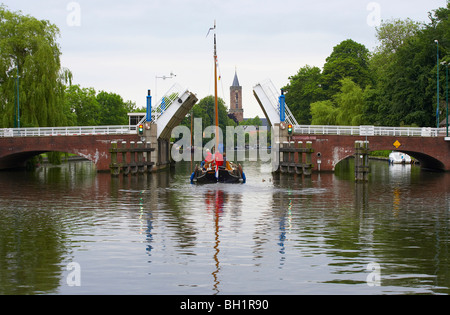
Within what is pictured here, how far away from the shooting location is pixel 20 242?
49.4 ft

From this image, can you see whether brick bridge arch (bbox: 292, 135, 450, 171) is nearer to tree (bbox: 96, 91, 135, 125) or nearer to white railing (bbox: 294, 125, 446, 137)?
white railing (bbox: 294, 125, 446, 137)

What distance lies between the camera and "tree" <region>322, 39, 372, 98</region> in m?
76.6

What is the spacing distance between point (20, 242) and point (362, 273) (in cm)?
896

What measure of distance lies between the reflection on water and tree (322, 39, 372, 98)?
166 ft

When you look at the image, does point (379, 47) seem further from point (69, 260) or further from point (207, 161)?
point (69, 260)

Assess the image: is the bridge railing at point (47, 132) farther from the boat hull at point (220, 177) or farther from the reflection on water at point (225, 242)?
the reflection on water at point (225, 242)

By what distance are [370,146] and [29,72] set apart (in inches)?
1126

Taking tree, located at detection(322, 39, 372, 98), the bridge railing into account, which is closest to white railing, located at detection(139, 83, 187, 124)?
the bridge railing

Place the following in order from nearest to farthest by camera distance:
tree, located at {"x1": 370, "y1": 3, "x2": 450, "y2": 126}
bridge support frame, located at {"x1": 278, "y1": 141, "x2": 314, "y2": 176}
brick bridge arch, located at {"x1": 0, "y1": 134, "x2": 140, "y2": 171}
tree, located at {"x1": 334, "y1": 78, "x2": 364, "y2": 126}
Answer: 1. bridge support frame, located at {"x1": 278, "y1": 141, "x2": 314, "y2": 176}
2. brick bridge arch, located at {"x1": 0, "y1": 134, "x2": 140, "y2": 171}
3. tree, located at {"x1": 370, "y1": 3, "x2": 450, "y2": 126}
4. tree, located at {"x1": 334, "y1": 78, "x2": 364, "y2": 126}

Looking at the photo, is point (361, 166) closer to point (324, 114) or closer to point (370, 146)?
point (370, 146)

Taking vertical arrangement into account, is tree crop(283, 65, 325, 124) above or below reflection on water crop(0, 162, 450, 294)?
above

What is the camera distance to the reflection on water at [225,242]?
10891 mm

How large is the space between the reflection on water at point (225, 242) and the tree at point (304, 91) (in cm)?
5582

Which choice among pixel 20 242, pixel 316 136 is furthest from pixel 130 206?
pixel 316 136
